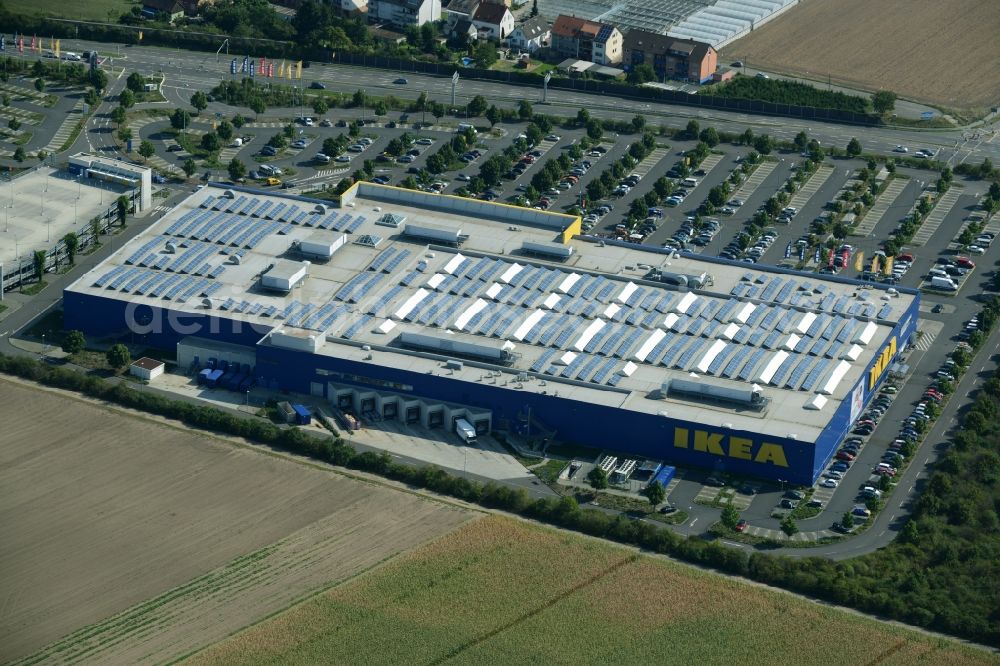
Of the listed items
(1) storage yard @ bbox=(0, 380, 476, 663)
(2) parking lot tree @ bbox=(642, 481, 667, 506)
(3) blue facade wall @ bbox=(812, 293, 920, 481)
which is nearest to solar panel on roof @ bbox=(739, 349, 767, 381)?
(3) blue facade wall @ bbox=(812, 293, 920, 481)

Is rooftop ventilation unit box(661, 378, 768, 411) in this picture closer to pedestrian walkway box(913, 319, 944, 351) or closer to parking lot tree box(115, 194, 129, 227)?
pedestrian walkway box(913, 319, 944, 351)

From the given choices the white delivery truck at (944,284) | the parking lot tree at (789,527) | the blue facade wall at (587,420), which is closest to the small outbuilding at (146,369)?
the blue facade wall at (587,420)

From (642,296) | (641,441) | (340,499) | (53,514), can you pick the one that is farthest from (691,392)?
(53,514)

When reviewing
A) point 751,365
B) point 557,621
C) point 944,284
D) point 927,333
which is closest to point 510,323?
point 751,365

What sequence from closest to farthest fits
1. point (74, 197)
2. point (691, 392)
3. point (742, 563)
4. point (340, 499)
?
point (742, 563)
point (340, 499)
point (691, 392)
point (74, 197)

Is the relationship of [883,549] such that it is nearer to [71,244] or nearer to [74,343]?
[74,343]

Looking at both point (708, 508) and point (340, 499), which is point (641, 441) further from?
point (340, 499)

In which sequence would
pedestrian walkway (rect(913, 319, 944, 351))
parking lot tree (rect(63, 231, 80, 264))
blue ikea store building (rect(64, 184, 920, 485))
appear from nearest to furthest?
blue ikea store building (rect(64, 184, 920, 485))
pedestrian walkway (rect(913, 319, 944, 351))
parking lot tree (rect(63, 231, 80, 264))
